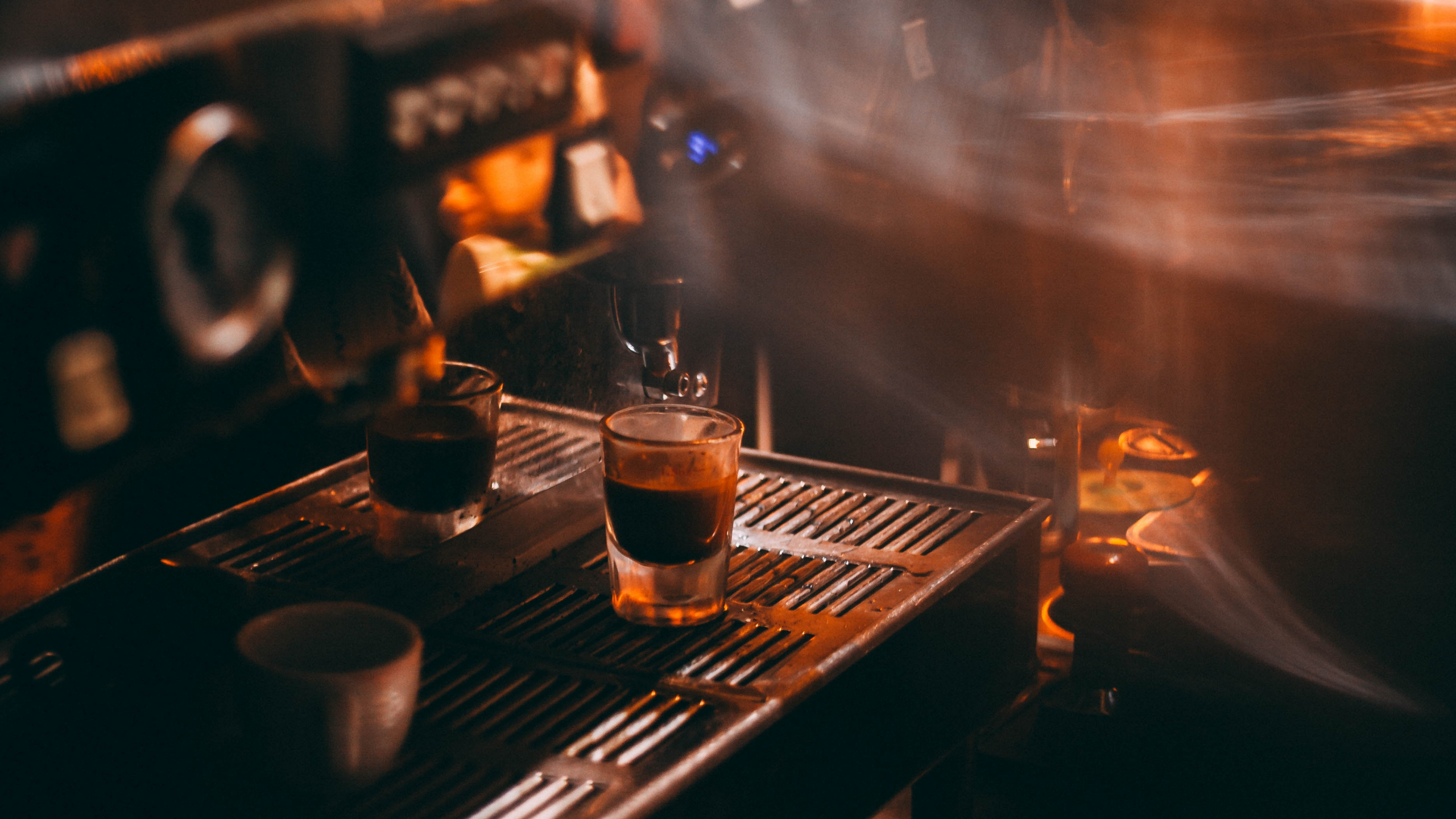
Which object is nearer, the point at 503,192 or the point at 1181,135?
the point at 503,192

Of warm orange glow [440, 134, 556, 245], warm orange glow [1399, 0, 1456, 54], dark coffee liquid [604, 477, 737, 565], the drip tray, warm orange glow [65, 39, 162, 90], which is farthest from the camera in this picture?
warm orange glow [1399, 0, 1456, 54]

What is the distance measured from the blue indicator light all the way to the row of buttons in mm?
157

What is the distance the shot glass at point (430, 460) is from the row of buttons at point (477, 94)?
14.7 inches

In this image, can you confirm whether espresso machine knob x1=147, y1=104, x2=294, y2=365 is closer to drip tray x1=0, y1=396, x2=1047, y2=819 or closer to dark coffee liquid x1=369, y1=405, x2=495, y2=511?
drip tray x1=0, y1=396, x2=1047, y2=819

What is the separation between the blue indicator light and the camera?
70cm

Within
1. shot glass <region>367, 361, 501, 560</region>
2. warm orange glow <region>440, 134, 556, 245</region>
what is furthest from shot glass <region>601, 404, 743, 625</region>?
warm orange glow <region>440, 134, 556, 245</region>

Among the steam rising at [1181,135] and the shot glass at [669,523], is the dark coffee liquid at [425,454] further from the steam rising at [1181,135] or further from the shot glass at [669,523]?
the steam rising at [1181,135]

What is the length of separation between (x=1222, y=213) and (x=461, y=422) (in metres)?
1.69

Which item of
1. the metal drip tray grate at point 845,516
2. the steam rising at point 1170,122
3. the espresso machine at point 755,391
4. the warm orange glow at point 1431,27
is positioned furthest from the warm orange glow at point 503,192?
the warm orange glow at point 1431,27

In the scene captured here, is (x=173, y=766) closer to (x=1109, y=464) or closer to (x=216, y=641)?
(x=216, y=641)

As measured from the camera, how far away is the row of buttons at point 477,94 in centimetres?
47

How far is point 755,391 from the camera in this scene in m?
1.54

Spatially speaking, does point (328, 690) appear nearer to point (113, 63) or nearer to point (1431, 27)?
point (113, 63)

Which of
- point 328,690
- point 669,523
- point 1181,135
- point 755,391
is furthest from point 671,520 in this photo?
point 1181,135
